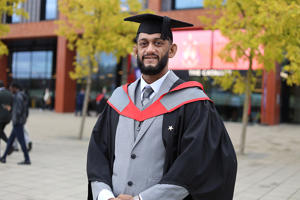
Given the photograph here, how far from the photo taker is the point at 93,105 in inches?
1143

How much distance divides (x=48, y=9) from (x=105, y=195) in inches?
1083

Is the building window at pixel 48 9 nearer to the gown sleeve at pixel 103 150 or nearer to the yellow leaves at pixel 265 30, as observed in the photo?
the yellow leaves at pixel 265 30

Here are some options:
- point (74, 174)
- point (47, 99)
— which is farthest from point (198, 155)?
point (47, 99)

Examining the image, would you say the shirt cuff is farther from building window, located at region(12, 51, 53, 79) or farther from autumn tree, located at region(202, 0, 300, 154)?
building window, located at region(12, 51, 53, 79)

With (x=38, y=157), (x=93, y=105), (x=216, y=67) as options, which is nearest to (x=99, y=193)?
(x=38, y=157)

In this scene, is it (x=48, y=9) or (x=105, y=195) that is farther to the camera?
(x=48, y=9)

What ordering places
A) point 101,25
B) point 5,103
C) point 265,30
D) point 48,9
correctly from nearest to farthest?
point 5,103 < point 265,30 < point 101,25 < point 48,9

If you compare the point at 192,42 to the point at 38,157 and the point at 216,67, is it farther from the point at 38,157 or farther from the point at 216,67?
the point at 38,157

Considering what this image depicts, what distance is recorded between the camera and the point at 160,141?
233 cm

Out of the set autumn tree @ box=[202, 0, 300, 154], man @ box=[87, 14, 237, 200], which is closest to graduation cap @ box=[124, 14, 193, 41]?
man @ box=[87, 14, 237, 200]

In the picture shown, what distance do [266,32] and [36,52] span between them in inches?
1013

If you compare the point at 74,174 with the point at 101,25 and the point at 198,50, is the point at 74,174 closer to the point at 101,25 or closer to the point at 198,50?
the point at 101,25

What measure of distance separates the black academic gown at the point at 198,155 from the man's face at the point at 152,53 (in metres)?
0.31

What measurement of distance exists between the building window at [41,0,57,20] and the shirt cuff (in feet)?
88.0
